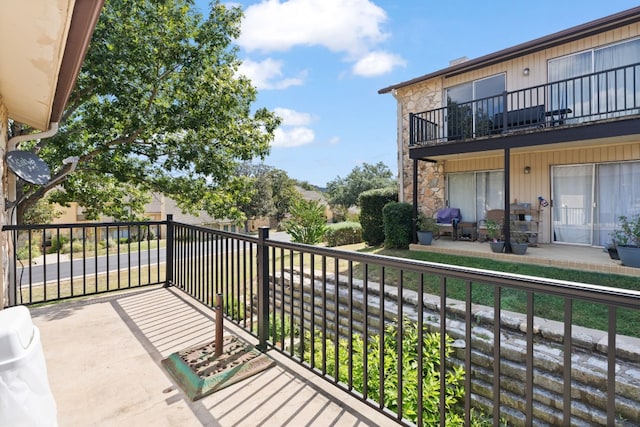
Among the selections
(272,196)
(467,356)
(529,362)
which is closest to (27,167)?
(467,356)

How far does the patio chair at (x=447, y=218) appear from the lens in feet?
30.8

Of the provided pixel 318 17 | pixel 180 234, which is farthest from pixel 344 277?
pixel 318 17

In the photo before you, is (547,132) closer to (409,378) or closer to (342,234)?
(409,378)

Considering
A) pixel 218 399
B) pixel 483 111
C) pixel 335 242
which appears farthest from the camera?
pixel 335 242

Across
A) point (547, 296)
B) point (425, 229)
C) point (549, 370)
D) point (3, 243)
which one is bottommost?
point (549, 370)

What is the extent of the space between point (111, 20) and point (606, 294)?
296 inches

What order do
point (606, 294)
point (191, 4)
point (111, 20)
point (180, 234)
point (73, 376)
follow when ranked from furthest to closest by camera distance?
point (191, 4) < point (111, 20) < point (180, 234) < point (73, 376) < point (606, 294)

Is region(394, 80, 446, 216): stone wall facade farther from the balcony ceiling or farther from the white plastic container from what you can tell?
the white plastic container

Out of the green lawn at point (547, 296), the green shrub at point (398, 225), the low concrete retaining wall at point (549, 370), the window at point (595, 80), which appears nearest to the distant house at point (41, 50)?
the low concrete retaining wall at point (549, 370)

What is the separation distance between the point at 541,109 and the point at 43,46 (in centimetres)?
866

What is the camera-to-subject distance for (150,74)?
632 centimetres

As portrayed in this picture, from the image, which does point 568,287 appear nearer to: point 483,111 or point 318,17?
point 483,111

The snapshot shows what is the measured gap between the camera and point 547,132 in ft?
22.3

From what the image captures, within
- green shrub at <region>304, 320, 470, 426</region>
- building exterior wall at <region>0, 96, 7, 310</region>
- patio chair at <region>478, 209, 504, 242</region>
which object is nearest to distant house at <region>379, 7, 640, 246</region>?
patio chair at <region>478, 209, 504, 242</region>
